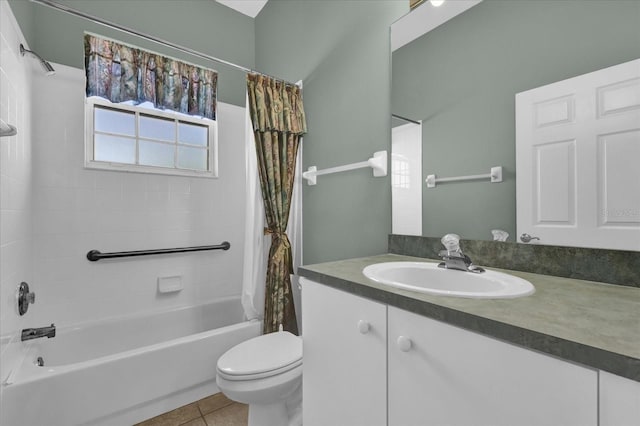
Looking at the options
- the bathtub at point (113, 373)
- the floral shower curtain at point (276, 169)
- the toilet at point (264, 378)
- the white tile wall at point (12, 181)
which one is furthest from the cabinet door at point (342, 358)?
the white tile wall at point (12, 181)

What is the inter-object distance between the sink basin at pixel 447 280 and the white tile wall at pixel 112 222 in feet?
6.04

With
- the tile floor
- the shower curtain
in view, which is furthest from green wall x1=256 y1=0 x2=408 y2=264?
the tile floor

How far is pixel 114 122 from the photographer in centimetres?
218

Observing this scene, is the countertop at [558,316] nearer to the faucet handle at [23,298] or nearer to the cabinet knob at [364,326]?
the cabinet knob at [364,326]

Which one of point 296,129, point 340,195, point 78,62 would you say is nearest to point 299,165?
point 296,129

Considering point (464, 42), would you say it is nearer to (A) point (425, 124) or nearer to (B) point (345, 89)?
(A) point (425, 124)

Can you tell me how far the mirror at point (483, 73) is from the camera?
87 cm

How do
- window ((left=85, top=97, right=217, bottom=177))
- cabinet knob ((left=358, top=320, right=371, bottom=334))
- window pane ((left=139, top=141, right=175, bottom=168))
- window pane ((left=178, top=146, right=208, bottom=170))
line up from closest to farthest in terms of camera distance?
cabinet knob ((left=358, top=320, right=371, bottom=334)) → window ((left=85, top=97, right=217, bottom=177)) → window pane ((left=139, top=141, right=175, bottom=168)) → window pane ((left=178, top=146, right=208, bottom=170))

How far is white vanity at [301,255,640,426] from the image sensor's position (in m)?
0.47

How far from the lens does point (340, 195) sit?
177cm

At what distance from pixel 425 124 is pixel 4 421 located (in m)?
2.09

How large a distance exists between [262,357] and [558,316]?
1.16 m

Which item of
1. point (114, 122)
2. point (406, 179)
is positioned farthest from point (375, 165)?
point (114, 122)

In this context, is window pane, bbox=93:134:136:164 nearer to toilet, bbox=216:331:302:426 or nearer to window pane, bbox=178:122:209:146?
window pane, bbox=178:122:209:146
